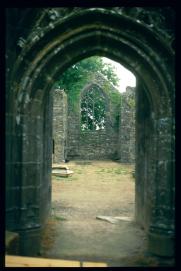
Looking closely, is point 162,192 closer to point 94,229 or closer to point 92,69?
point 94,229

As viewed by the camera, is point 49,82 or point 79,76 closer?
point 49,82

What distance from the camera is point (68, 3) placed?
5242 millimetres

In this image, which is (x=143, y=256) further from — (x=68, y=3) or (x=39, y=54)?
(x=68, y=3)

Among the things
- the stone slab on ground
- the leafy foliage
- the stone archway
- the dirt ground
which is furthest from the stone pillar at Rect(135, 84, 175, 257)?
the leafy foliage

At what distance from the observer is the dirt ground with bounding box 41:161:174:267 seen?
568 centimetres

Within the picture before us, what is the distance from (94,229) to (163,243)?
211 centimetres

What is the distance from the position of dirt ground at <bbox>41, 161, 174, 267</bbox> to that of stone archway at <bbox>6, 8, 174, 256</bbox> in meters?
0.52

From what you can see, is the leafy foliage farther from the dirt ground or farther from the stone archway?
the stone archway

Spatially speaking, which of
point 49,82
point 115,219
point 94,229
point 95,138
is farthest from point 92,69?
point 49,82

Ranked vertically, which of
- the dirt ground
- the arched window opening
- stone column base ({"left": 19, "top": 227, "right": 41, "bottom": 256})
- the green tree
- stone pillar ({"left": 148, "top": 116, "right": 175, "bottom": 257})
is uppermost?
the green tree

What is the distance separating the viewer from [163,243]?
5434mm

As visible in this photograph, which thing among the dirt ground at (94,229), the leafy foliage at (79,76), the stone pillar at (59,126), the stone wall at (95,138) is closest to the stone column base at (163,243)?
the dirt ground at (94,229)
